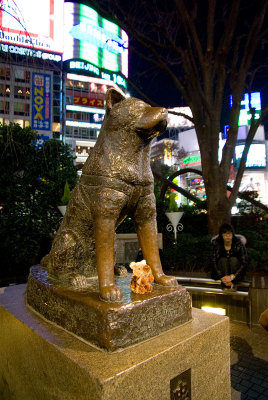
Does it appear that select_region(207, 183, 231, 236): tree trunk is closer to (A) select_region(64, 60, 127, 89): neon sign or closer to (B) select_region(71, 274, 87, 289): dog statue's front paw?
(B) select_region(71, 274, 87, 289): dog statue's front paw

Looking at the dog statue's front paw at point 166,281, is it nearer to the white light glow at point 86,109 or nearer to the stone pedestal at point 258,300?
the stone pedestal at point 258,300

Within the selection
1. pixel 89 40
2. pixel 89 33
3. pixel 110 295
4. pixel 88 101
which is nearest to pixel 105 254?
pixel 110 295

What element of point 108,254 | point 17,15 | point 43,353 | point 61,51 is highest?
point 61,51

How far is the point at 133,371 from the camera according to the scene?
1242mm

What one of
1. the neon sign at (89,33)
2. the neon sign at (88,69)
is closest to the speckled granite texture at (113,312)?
the neon sign at (88,69)

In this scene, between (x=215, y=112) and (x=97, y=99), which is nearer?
(x=215, y=112)

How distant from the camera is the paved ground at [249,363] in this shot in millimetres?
2447

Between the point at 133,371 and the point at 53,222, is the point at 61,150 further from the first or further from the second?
the point at 133,371

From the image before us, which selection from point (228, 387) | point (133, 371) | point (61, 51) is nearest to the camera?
point (133, 371)

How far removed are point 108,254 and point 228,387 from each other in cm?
118

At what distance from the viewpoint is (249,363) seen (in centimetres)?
292

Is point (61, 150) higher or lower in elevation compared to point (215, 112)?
lower

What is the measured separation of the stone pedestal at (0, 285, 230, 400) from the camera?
124 cm

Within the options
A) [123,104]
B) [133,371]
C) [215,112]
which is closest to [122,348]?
[133,371]
